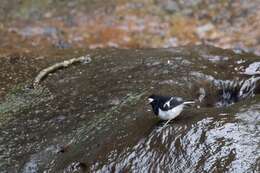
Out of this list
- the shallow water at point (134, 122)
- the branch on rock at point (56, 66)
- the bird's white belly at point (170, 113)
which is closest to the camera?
the shallow water at point (134, 122)

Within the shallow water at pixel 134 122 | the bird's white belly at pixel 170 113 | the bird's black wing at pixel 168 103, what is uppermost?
the bird's black wing at pixel 168 103

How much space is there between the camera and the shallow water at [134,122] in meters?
5.36

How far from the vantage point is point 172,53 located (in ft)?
31.1

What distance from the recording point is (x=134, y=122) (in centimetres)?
649

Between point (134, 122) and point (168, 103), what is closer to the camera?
point (168, 103)

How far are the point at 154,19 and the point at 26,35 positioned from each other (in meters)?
3.06

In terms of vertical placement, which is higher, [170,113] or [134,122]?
[170,113]

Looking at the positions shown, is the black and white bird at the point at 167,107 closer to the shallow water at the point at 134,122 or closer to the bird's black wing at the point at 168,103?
the bird's black wing at the point at 168,103

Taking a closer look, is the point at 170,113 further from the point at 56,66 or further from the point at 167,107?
the point at 56,66

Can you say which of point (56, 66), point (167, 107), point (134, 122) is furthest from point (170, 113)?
point (56, 66)

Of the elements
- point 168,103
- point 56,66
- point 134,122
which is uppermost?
point 168,103

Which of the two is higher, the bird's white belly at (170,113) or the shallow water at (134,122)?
the bird's white belly at (170,113)

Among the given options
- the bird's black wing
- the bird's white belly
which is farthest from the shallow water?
the bird's black wing

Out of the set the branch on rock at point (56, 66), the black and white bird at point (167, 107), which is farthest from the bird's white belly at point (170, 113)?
the branch on rock at point (56, 66)
